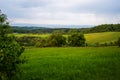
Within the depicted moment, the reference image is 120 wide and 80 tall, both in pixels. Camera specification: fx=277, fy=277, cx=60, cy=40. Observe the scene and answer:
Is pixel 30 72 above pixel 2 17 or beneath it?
beneath

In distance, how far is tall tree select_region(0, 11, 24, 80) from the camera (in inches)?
677

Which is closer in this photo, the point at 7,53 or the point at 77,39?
the point at 7,53

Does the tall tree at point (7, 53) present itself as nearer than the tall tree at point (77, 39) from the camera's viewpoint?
Yes

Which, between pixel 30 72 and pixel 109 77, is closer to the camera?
pixel 109 77

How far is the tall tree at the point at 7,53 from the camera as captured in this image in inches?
677

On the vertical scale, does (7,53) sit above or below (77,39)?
above

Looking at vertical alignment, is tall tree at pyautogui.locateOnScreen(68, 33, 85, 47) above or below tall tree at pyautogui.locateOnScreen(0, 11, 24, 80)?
below

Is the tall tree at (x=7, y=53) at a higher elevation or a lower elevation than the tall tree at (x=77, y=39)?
higher

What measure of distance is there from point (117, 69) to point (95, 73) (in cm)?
297

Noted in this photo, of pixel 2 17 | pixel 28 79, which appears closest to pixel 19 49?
pixel 2 17

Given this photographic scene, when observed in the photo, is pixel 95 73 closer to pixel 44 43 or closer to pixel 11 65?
pixel 11 65

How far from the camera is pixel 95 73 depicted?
2745cm

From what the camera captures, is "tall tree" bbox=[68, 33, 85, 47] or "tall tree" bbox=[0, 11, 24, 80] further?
"tall tree" bbox=[68, 33, 85, 47]

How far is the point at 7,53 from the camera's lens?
1711 centimetres
